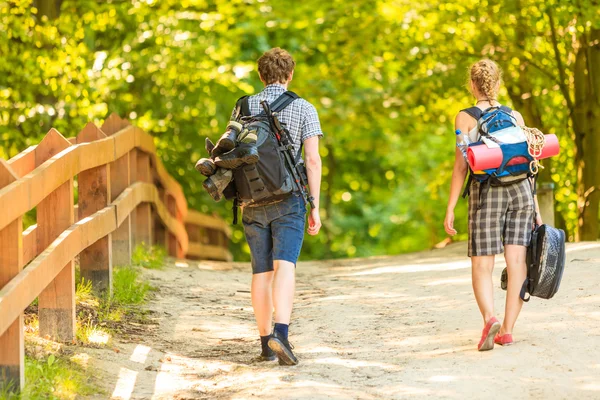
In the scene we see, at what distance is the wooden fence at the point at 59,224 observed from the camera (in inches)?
189

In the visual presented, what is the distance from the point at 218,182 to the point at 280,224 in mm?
467

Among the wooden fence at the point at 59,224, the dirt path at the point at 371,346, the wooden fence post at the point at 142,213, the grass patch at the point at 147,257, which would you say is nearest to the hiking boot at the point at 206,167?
the wooden fence at the point at 59,224

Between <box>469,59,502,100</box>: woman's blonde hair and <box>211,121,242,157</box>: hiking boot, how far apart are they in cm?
148

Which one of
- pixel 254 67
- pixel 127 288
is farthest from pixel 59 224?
pixel 254 67

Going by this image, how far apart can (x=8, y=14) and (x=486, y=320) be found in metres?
6.92

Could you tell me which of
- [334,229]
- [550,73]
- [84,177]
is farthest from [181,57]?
[334,229]

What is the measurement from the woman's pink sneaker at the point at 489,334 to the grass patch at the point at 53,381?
2203 mm

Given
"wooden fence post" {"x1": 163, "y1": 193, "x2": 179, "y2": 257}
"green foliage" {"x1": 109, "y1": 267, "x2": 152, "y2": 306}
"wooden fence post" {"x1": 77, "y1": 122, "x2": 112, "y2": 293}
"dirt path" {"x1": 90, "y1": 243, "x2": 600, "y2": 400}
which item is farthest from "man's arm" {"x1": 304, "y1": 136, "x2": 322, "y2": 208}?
"wooden fence post" {"x1": 163, "y1": 193, "x2": 179, "y2": 257}

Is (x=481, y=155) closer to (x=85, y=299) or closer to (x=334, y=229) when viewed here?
(x=85, y=299)

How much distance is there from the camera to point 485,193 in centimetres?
602

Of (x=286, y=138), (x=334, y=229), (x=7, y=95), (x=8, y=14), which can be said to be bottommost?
(x=334, y=229)

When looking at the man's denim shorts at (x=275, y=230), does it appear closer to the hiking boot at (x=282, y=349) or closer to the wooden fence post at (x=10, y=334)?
the hiking boot at (x=282, y=349)

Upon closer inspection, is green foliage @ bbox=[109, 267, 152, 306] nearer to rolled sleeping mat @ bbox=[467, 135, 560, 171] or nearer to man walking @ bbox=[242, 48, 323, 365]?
man walking @ bbox=[242, 48, 323, 365]

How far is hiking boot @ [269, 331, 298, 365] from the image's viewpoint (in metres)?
5.73
